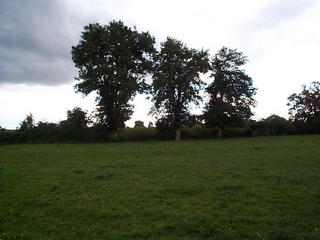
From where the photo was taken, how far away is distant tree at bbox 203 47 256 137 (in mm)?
50125

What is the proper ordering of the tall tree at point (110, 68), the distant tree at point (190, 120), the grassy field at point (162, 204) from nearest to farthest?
the grassy field at point (162, 204) < the tall tree at point (110, 68) < the distant tree at point (190, 120)

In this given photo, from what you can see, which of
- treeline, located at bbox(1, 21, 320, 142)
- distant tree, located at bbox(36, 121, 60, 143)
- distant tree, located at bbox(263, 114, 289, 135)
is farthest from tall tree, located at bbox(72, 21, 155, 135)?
distant tree, located at bbox(263, 114, 289, 135)

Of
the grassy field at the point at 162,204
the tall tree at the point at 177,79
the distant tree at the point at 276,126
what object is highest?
the tall tree at the point at 177,79

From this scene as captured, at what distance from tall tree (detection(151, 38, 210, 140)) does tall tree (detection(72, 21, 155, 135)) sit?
4313 mm

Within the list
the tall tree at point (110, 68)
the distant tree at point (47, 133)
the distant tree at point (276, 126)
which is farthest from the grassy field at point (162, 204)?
the distant tree at point (276, 126)

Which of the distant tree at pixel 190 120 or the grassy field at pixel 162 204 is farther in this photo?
the distant tree at pixel 190 120

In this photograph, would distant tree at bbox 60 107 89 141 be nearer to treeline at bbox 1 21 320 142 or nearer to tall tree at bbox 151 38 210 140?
treeline at bbox 1 21 320 142

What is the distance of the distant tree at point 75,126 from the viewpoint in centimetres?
4681

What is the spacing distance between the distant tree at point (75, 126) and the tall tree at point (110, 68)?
3549 mm

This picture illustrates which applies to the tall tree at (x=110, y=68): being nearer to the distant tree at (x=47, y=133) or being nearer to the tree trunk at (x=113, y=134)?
the tree trunk at (x=113, y=134)

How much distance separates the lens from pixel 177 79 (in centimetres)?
4628

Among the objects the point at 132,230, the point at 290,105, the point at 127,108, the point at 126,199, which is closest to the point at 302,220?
the point at 132,230

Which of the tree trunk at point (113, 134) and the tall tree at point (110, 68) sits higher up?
the tall tree at point (110, 68)

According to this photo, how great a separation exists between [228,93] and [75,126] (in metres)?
29.8
